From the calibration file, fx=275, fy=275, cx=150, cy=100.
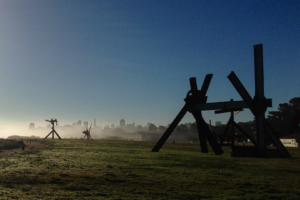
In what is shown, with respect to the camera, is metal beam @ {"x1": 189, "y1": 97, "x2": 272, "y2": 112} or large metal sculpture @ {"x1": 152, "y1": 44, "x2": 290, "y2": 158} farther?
metal beam @ {"x1": 189, "y1": 97, "x2": 272, "y2": 112}

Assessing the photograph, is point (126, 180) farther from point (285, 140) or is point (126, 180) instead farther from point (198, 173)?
point (285, 140)

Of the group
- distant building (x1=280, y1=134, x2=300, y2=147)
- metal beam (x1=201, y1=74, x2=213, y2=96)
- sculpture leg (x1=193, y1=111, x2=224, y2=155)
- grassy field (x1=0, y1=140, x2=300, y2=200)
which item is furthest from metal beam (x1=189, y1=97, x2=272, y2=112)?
distant building (x1=280, y1=134, x2=300, y2=147)

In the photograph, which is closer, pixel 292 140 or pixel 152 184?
pixel 152 184

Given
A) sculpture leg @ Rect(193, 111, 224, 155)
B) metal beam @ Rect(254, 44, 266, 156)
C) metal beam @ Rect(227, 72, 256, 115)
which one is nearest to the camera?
metal beam @ Rect(254, 44, 266, 156)

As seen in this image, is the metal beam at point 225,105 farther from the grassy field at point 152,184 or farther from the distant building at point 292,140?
the distant building at point 292,140

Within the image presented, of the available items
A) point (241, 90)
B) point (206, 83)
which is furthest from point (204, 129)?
point (241, 90)

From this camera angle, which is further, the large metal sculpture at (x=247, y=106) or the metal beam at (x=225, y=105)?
the metal beam at (x=225, y=105)

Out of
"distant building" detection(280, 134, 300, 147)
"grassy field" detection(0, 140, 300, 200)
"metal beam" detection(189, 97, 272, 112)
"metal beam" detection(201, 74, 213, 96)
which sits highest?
"metal beam" detection(201, 74, 213, 96)

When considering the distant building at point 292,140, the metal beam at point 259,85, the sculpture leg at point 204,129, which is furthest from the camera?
the distant building at point 292,140

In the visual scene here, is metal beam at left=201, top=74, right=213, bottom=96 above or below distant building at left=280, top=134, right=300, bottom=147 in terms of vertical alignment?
above

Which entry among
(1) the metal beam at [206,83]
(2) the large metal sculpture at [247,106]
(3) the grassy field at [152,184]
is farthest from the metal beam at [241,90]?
(3) the grassy field at [152,184]

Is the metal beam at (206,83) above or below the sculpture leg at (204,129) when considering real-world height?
above

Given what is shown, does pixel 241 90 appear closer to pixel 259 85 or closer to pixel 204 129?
pixel 259 85

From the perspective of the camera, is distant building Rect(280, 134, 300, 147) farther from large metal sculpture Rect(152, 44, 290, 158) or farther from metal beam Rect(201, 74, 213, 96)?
metal beam Rect(201, 74, 213, 96)
